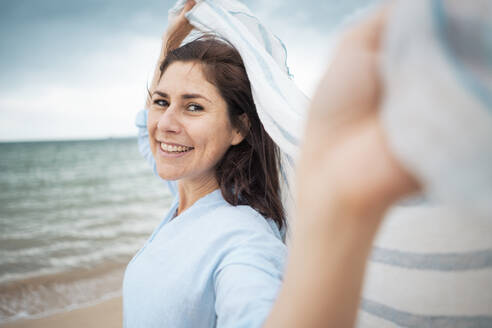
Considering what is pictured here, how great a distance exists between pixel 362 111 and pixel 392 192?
0.11m

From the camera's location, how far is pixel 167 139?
168cm

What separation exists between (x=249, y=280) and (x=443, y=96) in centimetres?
70

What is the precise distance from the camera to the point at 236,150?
67.6 inches

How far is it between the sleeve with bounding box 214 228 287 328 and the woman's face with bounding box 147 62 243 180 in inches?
25.6

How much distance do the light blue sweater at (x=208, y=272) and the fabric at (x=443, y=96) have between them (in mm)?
590

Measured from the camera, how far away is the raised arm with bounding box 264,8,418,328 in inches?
14.8

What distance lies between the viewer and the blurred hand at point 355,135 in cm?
37

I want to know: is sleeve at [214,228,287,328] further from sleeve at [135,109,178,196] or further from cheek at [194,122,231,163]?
sleeve at [135,109,178,196]

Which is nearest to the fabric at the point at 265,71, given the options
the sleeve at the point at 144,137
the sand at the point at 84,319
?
the sleeve at the point at 144,137

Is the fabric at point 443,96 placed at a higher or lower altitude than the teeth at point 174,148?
higher

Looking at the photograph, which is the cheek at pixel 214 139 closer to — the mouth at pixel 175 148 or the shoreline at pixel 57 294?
the mouth at pixel 175 148

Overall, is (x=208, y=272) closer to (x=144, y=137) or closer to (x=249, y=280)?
(x=249, y=280)

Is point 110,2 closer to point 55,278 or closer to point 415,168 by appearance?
point 55,278

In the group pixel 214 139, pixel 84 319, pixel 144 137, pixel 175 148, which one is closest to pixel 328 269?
pixel 214 139
